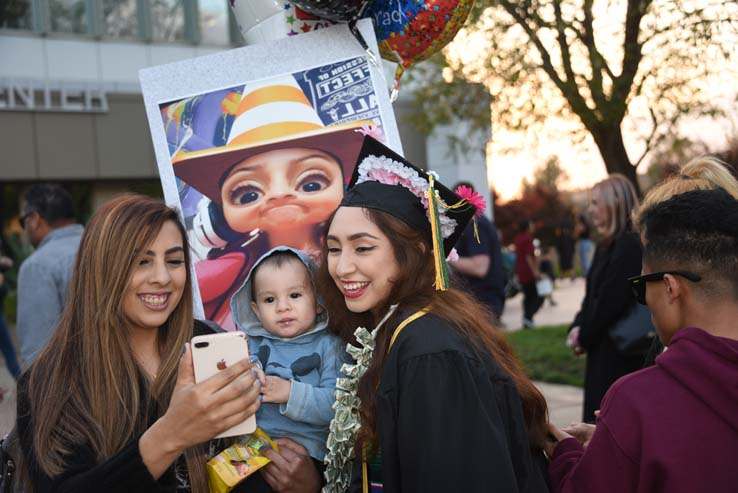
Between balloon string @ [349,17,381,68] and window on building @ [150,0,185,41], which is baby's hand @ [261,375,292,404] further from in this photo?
window on building @ [150,0,185,41]

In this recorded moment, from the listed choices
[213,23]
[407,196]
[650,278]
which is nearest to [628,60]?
[407,196]

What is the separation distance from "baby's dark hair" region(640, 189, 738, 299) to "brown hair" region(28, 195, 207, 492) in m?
1.42

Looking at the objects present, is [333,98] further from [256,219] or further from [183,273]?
[183,273]

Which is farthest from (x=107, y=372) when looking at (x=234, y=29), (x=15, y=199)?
(x=234, y=29)

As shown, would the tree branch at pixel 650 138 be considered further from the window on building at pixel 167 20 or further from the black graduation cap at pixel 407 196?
the window on building at pixel 167 20

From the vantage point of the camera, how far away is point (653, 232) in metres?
2.06

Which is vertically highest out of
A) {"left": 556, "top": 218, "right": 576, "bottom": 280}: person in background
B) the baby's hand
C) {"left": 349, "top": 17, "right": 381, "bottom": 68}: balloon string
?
{"left": 349, "top": 17, "right": 381, "bottom": 68}: balloon string

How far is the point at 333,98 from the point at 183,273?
3.79 ft

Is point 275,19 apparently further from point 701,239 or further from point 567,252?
point 567,252

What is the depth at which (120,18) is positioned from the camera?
611 inches

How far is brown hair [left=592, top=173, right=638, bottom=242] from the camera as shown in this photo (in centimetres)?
451

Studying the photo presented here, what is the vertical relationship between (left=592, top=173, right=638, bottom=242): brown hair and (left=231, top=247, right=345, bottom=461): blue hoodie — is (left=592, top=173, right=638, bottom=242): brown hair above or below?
above

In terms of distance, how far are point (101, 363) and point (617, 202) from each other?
329 cm

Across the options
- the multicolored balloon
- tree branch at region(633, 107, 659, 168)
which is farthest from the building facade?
the multicolored balloon
